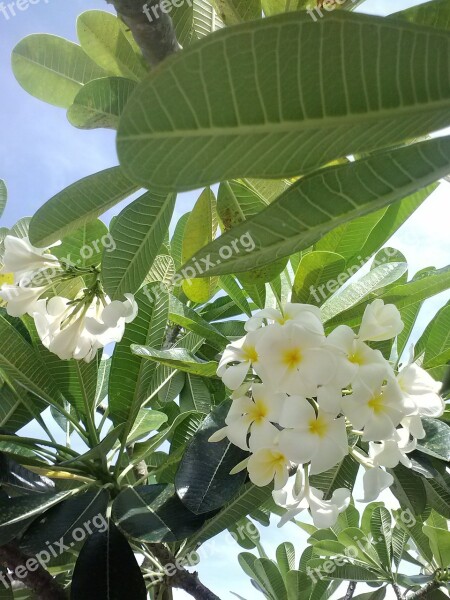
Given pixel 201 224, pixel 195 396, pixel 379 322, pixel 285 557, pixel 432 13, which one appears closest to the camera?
pixel 432 13

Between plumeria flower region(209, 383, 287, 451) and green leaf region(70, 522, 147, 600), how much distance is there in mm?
331

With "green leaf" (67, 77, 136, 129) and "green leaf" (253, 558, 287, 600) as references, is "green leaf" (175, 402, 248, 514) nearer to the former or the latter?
"green leaf" (67, 77, 136, 129)

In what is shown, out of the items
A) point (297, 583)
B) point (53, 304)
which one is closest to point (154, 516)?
point (53, 304)

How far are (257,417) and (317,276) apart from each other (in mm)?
290

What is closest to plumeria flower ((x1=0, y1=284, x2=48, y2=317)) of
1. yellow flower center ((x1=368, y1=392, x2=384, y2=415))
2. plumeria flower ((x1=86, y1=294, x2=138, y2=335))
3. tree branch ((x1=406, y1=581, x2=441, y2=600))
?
plumeria flower ((x1=86, y1=294, x2=138, y2=335))

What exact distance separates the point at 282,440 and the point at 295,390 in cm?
8

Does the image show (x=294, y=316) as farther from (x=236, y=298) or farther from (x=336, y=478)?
(x=336, y=478)

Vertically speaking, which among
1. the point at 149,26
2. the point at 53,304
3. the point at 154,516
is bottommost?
the point at 154,516

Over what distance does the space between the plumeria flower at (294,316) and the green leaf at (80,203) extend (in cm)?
27

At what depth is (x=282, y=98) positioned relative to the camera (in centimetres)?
41

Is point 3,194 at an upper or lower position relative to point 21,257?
upper

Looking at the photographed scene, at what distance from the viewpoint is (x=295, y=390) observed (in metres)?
0.83

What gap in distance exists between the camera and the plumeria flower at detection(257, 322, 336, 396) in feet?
2.68

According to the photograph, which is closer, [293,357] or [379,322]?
[293,357]
